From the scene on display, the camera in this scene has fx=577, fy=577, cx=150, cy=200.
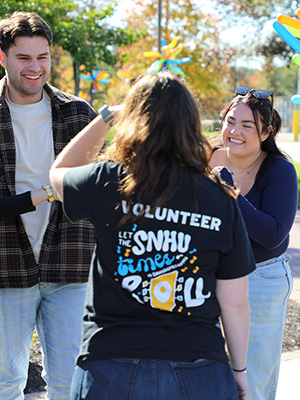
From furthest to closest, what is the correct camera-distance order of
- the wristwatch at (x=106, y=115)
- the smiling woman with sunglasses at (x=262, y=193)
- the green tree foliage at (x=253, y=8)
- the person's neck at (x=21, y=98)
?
the green tree foliage at (x=253, y=8) < the person's neck at (x=21, y=98) < the smiling woman with sunglasses at (x=262, y=193) < the wristwatch at (x=106, y=115)

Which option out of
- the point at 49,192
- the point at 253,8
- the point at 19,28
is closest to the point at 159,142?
the point at 49,192

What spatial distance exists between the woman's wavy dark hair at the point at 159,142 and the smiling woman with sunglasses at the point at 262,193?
41.7 inches

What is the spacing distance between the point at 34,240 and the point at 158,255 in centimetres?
130

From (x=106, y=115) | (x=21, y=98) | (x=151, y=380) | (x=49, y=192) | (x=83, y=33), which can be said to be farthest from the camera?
(x=83, y=33)

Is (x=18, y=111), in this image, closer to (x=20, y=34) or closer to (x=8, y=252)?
(x=20, y=34)

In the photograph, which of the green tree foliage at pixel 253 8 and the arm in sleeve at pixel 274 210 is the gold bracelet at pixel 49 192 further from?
the green tree foliage at pixel 253 8

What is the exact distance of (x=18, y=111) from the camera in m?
2.82

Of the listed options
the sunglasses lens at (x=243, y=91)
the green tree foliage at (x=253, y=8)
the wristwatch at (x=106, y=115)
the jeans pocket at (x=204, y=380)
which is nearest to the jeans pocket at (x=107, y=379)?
the jeans pocket at (x=204, y=380)

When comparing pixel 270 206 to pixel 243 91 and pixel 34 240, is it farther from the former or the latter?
pixel 34 240

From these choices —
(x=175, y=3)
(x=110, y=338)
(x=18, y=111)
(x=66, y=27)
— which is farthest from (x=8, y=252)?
(x=175, y=3)

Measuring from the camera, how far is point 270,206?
8.63ft

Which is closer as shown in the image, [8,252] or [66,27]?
[8,252]

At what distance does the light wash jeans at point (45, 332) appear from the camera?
2750mm

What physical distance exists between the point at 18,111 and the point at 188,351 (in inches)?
64.3
